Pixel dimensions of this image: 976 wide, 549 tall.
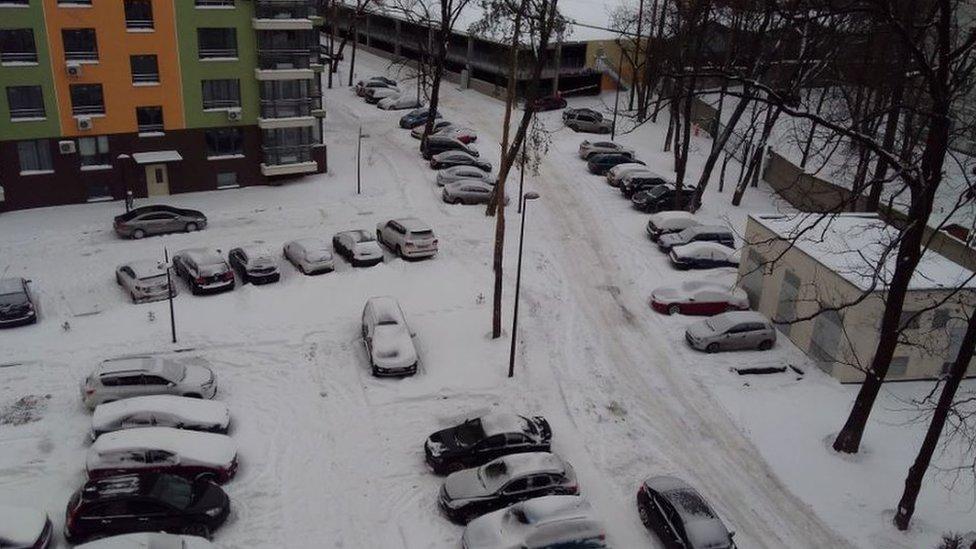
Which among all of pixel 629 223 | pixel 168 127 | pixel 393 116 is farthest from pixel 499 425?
pixel 393 116

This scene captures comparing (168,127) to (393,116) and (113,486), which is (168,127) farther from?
(113,486)

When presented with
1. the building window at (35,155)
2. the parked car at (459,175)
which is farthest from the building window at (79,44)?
the parked car at (459,175)

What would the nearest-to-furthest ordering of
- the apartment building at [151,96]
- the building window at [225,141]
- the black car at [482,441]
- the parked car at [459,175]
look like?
the black car at [482,441]
the apartment building at [151,96]
the building window at [225,141]
the parked car at [459,175]

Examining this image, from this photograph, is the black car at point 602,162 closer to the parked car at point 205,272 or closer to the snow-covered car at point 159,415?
the parked car at point 205,272

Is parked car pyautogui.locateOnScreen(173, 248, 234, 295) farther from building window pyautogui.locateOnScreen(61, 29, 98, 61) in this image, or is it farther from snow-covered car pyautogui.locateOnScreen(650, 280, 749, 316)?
snow-covered car pyautogui.locateOnScreen(650, 280, 749, 316)

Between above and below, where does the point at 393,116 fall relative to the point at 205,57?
below
